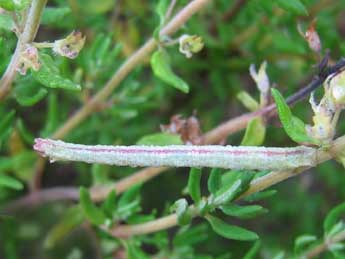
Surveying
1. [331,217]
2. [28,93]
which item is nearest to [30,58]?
[28,93]

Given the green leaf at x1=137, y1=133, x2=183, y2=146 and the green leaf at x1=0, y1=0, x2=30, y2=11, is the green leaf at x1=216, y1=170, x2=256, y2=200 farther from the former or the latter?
the green leaf at x1=0, y1=0, x2=30, y2=11

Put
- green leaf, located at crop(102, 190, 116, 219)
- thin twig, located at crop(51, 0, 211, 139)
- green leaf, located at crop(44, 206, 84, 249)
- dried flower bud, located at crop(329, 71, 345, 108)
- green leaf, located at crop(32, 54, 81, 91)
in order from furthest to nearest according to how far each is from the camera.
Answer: green leaf, located at crop(44, 206, 84, 249), green leaf, located at crop(102, 190, 116, 219), thin twig, located at crop(51, 0, 211, 139), green leaf, located at crop(32, 54, 81, 91), dried flower bud, located at crop(329, 71, 345, 108)

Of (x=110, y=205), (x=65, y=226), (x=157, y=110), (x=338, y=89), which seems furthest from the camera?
(x=157, y=110)

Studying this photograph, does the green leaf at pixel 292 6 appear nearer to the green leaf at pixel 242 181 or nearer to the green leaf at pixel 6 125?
the green leaf at pixel 242 181

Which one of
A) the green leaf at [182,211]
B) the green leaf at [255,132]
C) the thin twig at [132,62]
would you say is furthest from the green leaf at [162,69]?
the green leaf at [182,211]

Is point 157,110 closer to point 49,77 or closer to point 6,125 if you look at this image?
point 6,125

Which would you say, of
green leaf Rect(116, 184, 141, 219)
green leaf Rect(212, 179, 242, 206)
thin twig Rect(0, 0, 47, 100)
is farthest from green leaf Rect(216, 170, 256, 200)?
thin twig Rect(0, 0, 47, 100)
